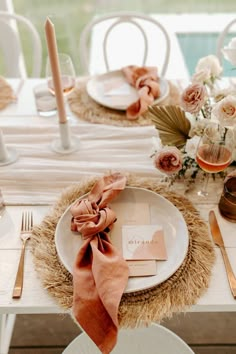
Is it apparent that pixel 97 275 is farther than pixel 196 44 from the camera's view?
No

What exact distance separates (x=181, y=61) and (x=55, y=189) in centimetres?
203

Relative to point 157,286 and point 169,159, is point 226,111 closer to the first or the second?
point 169,159

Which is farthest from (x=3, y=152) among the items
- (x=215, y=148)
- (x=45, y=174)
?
(x=215, y=148)

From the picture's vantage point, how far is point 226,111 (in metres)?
0.80

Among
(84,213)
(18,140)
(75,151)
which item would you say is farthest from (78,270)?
(18,140)

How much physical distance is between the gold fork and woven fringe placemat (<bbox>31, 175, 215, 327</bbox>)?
0.06ft

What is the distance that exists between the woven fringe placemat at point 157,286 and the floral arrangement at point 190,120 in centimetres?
13

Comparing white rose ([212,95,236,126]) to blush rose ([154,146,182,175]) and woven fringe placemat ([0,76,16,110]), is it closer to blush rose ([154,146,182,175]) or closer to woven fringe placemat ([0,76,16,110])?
blush rose ([154,146,182,175])

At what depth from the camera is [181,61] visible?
2.69m

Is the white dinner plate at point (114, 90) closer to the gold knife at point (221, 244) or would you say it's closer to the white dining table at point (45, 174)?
the white dining table at point (45, 174)

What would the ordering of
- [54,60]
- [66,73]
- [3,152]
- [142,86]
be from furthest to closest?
[142,86] → [66,73] → [3,152] → [54,60]

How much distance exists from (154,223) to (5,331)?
2.75 ft

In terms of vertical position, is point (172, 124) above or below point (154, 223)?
above

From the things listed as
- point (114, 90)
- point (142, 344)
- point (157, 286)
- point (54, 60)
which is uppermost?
point (54, 60)
